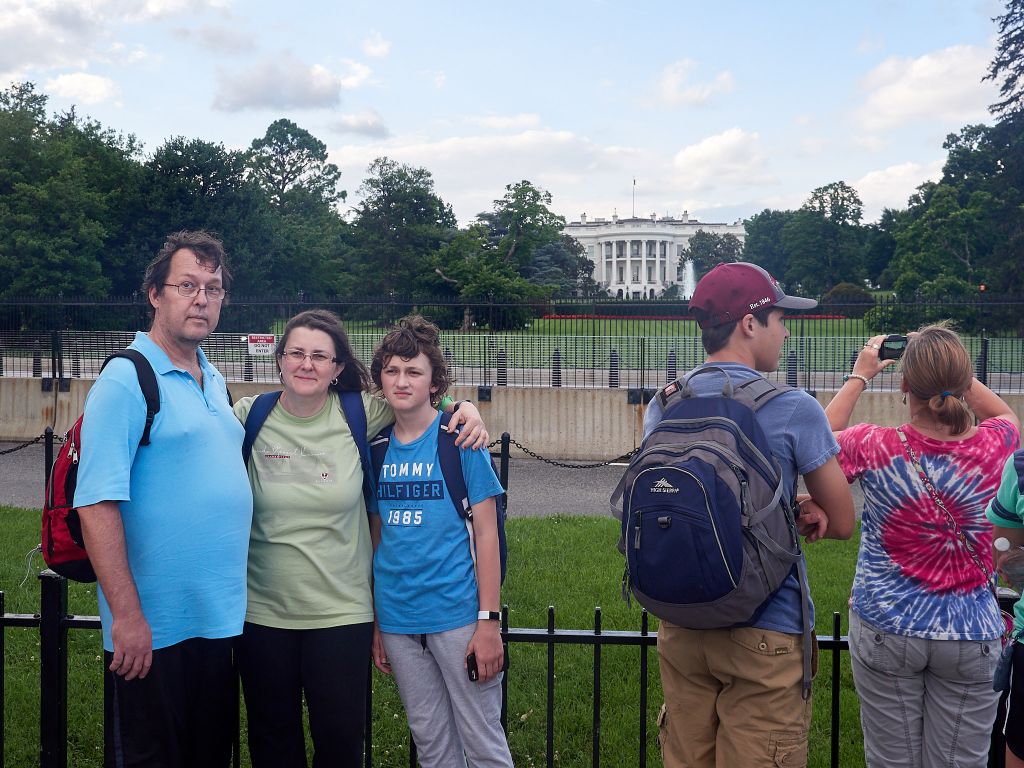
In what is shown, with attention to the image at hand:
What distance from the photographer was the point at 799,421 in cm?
265

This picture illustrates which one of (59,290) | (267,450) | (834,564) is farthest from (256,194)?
(267,450)

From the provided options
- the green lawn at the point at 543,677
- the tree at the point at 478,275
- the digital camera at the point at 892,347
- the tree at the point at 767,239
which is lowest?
the green lawn at the point at 543,677

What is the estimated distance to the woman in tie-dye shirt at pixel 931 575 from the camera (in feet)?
9.68

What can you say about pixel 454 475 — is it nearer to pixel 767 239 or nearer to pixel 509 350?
pixel 509 350

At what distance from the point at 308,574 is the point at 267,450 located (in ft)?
1.44

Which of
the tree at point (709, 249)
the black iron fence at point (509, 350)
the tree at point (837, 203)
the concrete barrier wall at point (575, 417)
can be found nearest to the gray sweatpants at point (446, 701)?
the concrete barrier wall at point (575, 417)

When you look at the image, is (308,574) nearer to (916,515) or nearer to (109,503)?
(109,503)


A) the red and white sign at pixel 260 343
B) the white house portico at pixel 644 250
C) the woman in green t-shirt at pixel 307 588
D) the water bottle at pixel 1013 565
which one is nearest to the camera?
the water bottle at pixel 1013 565

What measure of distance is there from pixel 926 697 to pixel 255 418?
7.94ft

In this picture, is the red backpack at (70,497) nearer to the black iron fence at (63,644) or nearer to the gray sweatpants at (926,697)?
the black iron fence at (63,644)

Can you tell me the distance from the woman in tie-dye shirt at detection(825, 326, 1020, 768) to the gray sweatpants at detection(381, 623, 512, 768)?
4.11 ft

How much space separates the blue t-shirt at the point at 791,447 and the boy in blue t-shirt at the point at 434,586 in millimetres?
918

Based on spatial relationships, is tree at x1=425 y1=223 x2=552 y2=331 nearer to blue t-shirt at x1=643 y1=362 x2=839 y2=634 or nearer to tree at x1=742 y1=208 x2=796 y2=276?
blue t-shirt at x1=643 y1=362 x2=839 y2=634

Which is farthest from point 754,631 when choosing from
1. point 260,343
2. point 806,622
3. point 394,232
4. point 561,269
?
point 561,269
